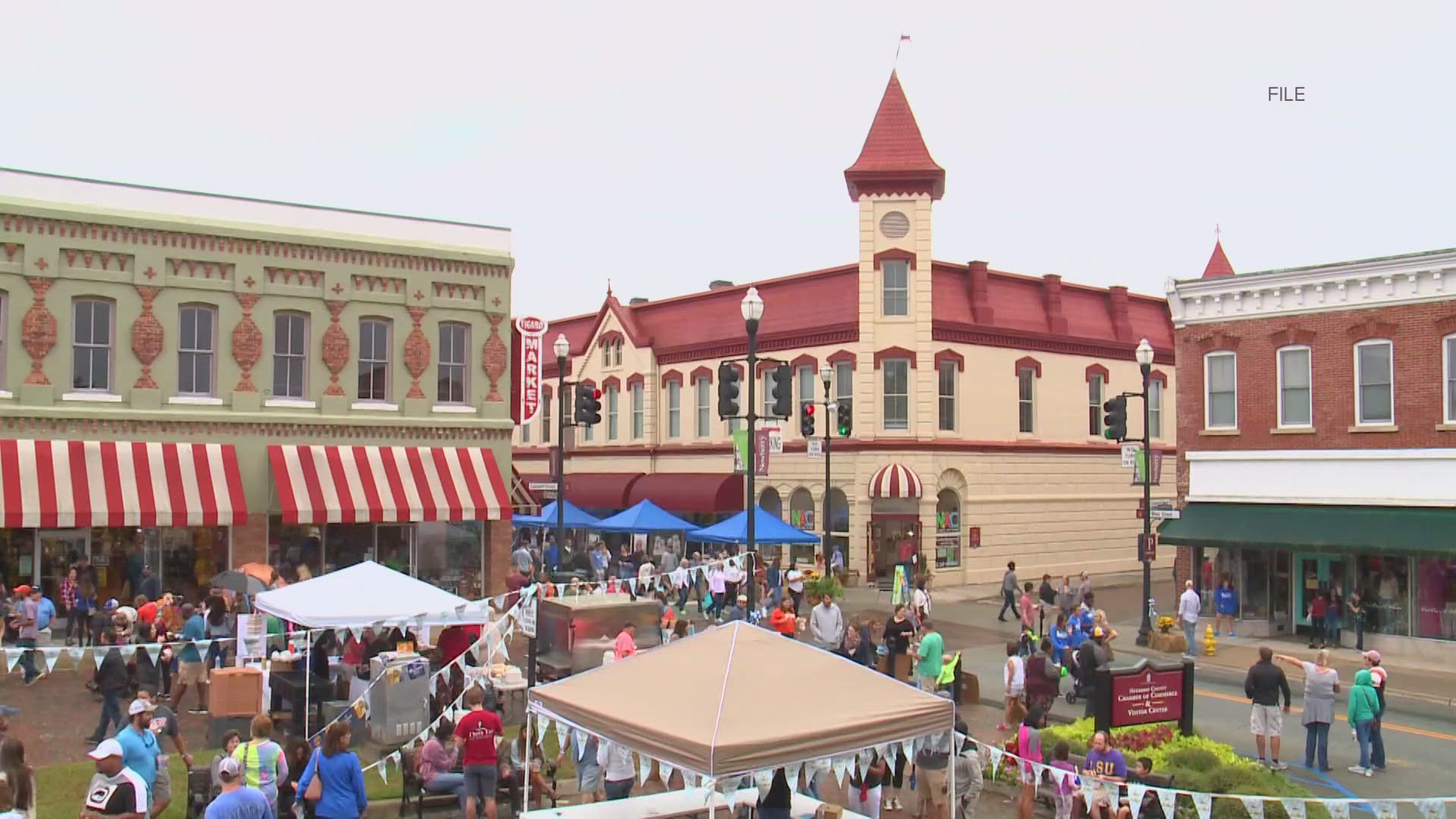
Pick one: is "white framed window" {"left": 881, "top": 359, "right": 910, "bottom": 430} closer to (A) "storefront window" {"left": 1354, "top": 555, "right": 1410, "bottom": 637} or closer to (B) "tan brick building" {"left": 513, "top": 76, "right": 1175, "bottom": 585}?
(B) "tan brick building" {"left": 513, "top": 76, "right": 1175, "bottom": 585}

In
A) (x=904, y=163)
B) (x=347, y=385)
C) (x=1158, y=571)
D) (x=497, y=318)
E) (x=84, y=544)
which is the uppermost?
(x=904, y=163)

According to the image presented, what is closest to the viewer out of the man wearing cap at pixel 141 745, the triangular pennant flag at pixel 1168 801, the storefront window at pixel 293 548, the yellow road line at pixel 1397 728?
the man wearing cap at pixel 141 745

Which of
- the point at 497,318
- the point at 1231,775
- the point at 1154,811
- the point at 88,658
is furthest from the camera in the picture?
the point at 497,318

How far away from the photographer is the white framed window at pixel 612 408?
4828cm

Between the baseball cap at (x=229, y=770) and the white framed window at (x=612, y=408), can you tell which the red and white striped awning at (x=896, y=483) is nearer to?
the white framed window at (x=612, y=408)

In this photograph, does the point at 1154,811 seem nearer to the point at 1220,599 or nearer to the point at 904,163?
the point at 1220,599

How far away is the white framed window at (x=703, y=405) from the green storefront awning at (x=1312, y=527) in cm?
1905

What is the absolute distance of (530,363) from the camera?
2991cm

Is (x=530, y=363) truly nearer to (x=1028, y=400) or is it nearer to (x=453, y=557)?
(x=453, y=557)

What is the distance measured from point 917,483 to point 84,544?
77.5ft

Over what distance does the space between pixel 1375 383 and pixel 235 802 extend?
2546cm

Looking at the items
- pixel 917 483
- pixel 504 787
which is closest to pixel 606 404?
pixel 917 483

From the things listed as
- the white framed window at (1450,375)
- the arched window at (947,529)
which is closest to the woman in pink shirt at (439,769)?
the white framed window at (1450,375)

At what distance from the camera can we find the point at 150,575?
23719mm
